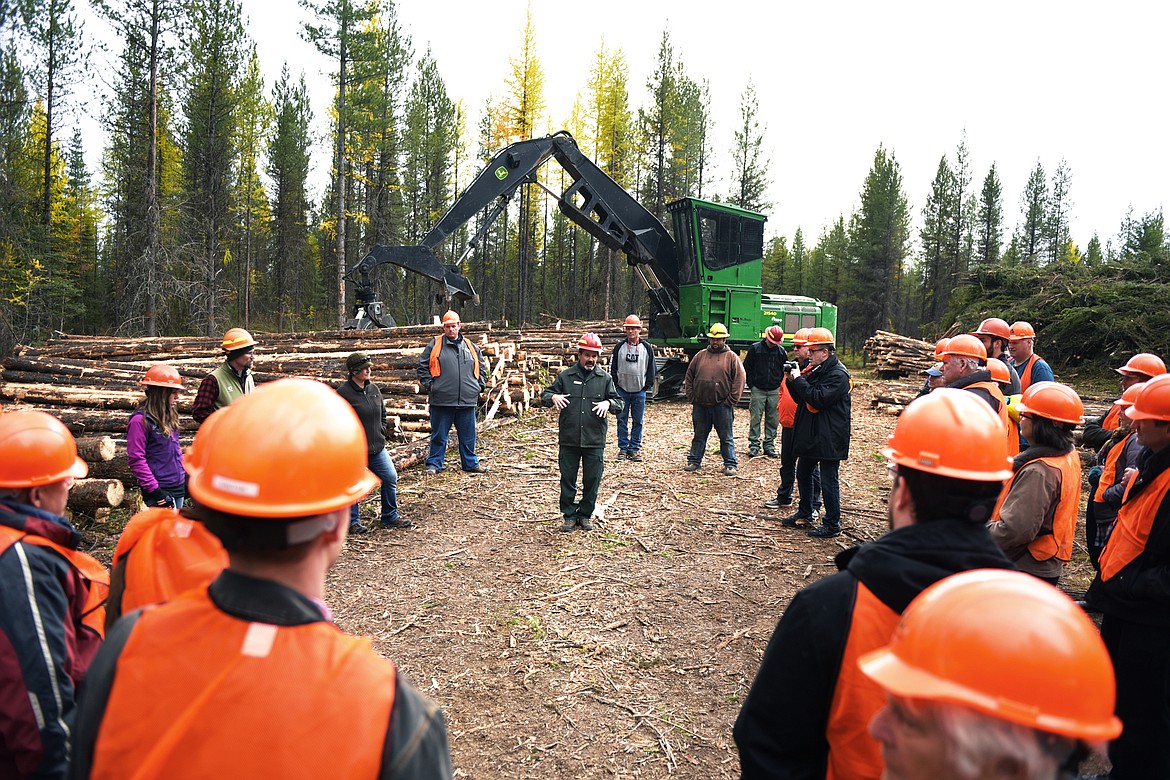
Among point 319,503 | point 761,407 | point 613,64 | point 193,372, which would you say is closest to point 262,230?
point 613,64

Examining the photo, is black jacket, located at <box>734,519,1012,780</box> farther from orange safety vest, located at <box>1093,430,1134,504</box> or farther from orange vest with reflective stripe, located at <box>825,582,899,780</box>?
orange safety vest, located at <box>1093,430,1134,504</box>

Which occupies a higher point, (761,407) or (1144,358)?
(1144,358)

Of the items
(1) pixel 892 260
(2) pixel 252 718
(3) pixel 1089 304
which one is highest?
(1) pixel 892 260

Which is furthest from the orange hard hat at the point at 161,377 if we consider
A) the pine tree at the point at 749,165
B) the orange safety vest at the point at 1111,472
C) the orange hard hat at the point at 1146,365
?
the pine tree at the point at 749,165

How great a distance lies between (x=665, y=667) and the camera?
4340 millimetres

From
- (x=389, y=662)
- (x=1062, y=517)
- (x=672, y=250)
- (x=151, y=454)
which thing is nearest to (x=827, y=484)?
(x=1062, y=517)

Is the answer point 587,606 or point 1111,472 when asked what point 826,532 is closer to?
point 1111,472

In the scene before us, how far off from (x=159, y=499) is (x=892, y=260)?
145 ft

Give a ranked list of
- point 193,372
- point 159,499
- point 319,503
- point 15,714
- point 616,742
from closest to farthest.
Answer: point 319,503 → point 15,714 → point 616,742 → point 159,499 → point 193,372

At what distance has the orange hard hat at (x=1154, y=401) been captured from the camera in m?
3.01

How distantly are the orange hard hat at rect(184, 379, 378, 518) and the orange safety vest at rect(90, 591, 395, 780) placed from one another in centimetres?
21

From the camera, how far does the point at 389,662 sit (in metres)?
1.41

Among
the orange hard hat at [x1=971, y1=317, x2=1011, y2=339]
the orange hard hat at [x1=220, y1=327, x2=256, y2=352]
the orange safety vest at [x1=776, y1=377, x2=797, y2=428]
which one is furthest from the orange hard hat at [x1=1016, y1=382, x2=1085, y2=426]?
the orange hard hat at [x1=220, y1=327, x2=256, y2=352]

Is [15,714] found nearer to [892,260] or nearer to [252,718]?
[252,718]
